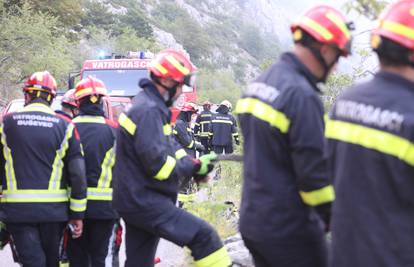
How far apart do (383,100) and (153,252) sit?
2460 mm

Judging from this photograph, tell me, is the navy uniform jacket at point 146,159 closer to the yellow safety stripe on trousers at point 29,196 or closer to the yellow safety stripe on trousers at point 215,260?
the yellow safety stripe on trousers at point 215,260

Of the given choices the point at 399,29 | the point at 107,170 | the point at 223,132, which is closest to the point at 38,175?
the point at 107,170

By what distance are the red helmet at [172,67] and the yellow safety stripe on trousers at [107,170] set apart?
4.04 feet

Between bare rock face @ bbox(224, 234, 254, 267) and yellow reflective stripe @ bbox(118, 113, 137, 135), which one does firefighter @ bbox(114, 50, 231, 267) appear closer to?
yellow reflective stripe @ bbox(118, 113, 137, 135)

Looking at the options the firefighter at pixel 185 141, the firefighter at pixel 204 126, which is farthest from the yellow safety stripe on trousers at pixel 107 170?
the firefighter at pixel 204 126

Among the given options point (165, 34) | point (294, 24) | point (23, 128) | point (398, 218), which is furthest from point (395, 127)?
point (165, 34)

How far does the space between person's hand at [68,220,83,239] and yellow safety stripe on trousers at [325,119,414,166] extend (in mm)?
2779

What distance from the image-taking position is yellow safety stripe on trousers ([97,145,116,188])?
5133mm

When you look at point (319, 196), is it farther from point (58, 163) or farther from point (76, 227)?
point (76, 227)

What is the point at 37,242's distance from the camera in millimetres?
4457

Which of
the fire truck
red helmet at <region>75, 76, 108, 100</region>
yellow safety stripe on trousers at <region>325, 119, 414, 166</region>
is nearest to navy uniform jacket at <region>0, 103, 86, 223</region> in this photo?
red helmet at <region>75, 76, 108, 100</region>

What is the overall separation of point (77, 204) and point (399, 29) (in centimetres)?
307

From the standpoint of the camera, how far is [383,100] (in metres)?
2.34

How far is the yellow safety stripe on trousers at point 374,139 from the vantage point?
224cm
